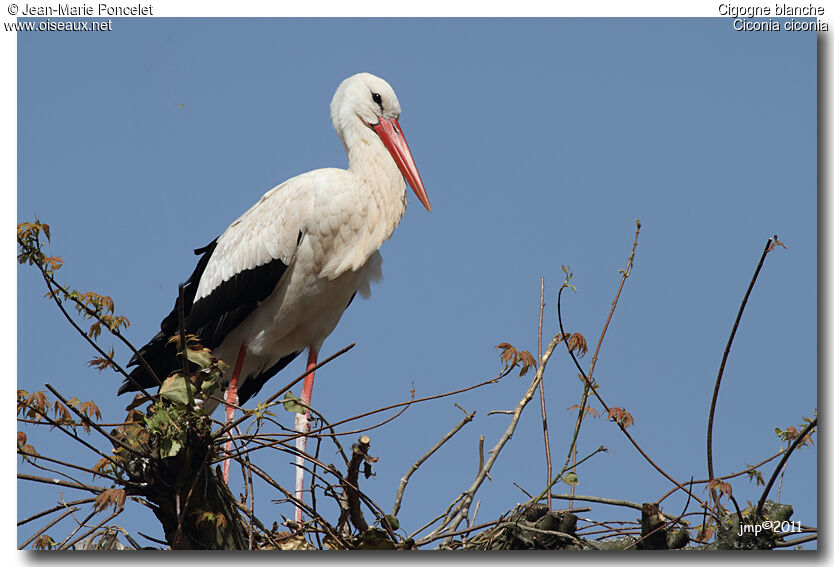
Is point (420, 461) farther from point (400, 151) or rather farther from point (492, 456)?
point (400, 151)

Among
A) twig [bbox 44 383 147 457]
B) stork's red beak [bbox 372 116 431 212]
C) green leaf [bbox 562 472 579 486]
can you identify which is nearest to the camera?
twig [bbox 44 383 147 457]

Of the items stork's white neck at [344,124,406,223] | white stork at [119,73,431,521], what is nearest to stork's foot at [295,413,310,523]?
white stork at [119,73,431,521]

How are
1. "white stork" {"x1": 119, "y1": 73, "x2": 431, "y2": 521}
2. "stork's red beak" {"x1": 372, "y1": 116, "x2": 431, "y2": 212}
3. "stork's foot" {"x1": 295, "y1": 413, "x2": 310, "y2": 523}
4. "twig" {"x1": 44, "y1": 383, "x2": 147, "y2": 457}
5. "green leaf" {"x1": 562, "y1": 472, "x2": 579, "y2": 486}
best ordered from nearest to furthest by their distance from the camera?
"twig" {"x1": 44, "y1": 383, "x2": 147, "y2": 457}, "green leaf" {"x1": 562, "y1": 472, "x2": 579, "y2": 486}, "stork's foot" {"x1": 295, "y1": 413, "x2": 310, "y2": 523}, "white stork" {"x1": 119, "y1": 73, "x2": 431, "y2": 521}, "stork's red beak" {"x1": 372, "y1": 116, "x2": 431, "y2": 212}

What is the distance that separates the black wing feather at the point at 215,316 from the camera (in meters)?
4.66

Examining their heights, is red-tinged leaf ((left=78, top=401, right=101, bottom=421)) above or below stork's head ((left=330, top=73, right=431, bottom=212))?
below

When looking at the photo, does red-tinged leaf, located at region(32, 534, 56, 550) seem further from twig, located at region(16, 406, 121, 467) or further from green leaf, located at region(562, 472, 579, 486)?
green leaf, located at region(562, 472, 579, 486)

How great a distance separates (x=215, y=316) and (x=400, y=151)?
1.09 metres

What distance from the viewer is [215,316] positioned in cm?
480

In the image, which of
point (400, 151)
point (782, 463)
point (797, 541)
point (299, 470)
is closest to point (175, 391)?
point (299, 470)

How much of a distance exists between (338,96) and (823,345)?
2.50 metres

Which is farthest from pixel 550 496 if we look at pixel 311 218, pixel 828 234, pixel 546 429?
pixel 311 218

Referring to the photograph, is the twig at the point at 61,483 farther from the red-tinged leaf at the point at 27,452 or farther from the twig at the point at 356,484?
the twig at the point at 356,484

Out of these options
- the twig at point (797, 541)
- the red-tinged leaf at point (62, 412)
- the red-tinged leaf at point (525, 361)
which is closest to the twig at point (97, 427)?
the red-tinged leaf at point (62, 412)

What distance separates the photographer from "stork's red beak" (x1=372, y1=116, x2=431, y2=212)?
477 cm
